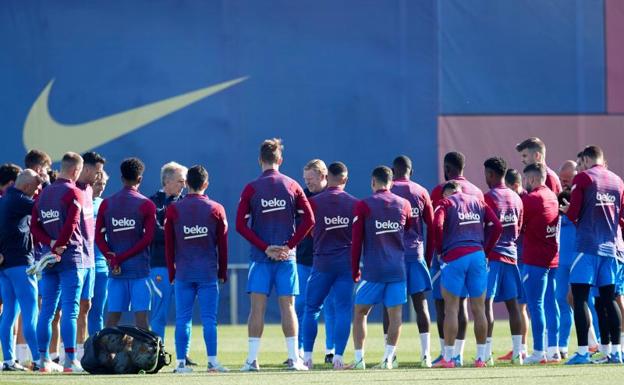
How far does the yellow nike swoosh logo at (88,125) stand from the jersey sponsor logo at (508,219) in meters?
7.97

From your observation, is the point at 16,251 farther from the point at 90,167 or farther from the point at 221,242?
the point at 221,242

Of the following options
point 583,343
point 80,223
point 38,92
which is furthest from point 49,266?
point 38,92

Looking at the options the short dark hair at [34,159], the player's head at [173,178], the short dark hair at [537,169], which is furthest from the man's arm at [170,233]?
the short dark hair at [537,169]

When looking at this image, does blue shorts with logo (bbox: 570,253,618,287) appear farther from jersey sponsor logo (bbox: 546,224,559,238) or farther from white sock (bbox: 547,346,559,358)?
white sock (bbox: 547,346,559,358)

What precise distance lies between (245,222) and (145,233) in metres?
0.94

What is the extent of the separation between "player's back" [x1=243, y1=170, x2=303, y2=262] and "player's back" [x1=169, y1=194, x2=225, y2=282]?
1.13 feet

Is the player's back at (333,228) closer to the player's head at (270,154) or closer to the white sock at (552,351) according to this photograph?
the player's head at (270,154)

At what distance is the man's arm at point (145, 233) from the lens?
12750 mm

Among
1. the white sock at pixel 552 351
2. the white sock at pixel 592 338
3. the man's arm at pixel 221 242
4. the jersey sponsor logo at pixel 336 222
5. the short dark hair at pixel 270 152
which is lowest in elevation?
the white sock at pixel 552 351

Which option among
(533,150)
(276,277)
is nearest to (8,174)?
(276,277)

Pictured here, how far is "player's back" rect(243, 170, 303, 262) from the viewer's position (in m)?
12.6

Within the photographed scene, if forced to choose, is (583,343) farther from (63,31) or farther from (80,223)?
(63,31)

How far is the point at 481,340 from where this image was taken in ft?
42.1

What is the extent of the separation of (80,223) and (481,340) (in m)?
3.85
